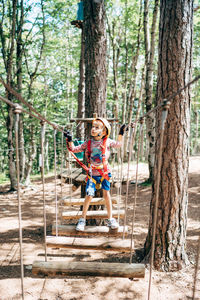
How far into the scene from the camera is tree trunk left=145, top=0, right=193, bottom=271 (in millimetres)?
2455

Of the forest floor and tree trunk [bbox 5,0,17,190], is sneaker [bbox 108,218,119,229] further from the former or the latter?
tree trunk [bbox 5,0,17,190]

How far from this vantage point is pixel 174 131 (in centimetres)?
253

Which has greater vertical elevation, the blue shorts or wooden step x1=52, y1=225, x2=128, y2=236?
the blue shorts

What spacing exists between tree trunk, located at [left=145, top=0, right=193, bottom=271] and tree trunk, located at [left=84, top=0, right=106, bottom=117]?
1289 millimetres

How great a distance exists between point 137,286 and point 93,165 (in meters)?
1.48

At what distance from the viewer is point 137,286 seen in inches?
97.2

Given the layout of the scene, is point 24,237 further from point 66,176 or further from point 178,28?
point 178,28

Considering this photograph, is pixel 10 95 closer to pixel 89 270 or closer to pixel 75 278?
pixel 75 278

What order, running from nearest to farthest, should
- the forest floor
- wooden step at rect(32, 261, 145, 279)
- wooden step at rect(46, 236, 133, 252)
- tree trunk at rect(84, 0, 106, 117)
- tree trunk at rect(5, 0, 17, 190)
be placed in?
wooden step at rect(32, 261, 145, 279) → wooden step at rect(46, 236, 133, 252) → the forest floor → tree trunk at rect(84, 0, 106, 117) → tree trunk at rect(5, 0, 17, 190)

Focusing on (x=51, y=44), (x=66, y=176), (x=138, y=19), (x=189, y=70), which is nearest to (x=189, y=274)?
(x=66, y=176)

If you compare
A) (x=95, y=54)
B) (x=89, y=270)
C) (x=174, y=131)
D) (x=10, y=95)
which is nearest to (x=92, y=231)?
(x=89, y=270)

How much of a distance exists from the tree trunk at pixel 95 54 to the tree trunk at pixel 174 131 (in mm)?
1289

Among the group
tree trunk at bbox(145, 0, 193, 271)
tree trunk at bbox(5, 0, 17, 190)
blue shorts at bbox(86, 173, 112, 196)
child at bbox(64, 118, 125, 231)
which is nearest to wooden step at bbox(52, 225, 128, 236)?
child at bbox(64, 118, 125, 231)

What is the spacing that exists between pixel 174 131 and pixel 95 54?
2018 mm
